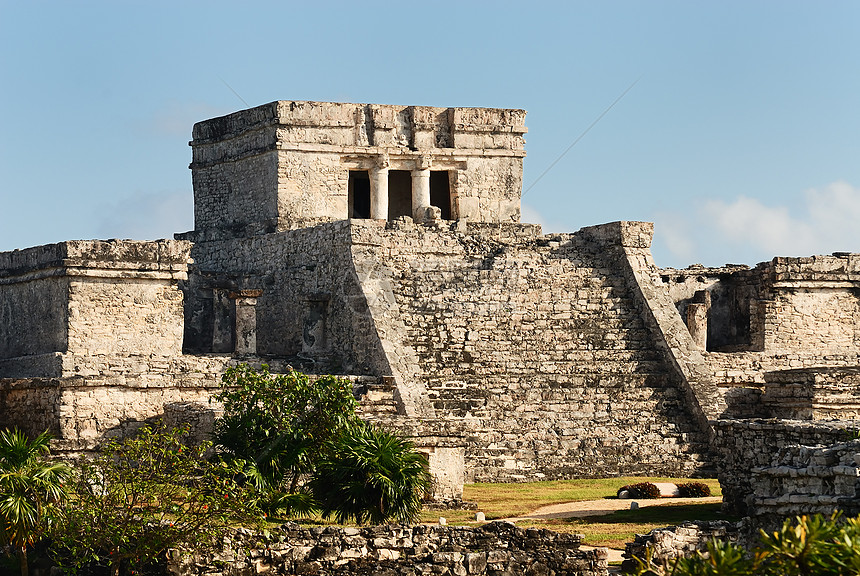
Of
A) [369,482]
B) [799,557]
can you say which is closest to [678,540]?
[369,482]

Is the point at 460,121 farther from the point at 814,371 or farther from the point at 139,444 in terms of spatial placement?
the point at 139,444

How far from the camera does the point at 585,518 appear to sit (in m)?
19.3

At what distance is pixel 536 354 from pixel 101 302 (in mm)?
7453

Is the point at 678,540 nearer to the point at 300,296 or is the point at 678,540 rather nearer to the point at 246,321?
the point at 246,321

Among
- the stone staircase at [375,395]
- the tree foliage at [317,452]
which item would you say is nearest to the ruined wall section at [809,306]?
the stone staircase at [375,395]

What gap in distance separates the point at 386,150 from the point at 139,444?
54.4 feet

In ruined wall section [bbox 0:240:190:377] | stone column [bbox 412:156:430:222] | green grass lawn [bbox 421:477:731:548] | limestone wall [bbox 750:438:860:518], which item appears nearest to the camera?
limestone wall [bbox 750:438:860:518]

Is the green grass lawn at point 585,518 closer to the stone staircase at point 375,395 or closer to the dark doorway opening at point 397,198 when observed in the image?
the stone staircase at point 375,395

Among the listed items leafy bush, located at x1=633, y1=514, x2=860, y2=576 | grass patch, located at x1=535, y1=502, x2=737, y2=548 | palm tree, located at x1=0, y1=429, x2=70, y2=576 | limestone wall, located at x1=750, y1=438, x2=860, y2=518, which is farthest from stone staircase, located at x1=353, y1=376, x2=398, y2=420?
leafy bush, located at x1=633, y1=514, x2=860, y2=576

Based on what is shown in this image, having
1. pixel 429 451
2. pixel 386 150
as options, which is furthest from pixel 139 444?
pixel 386 150

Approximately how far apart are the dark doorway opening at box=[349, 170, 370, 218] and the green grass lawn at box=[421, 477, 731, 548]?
40.2 feet

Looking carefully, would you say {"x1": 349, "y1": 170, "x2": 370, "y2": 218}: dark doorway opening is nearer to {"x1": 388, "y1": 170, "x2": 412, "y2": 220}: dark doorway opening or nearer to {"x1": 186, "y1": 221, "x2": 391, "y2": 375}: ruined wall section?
{"x1": 388, "y1": 170, "x2": 412, "y2": 220}: dark doorway opening

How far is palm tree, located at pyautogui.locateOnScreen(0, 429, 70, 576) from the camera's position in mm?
15969

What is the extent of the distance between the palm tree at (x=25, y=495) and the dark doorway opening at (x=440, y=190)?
58.3 feet
